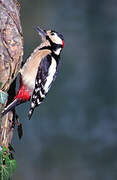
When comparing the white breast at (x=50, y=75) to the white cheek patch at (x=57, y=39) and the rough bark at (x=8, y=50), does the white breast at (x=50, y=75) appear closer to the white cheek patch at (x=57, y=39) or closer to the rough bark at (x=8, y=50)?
the white cheek patch at (x=57, y=39)

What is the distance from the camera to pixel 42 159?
3.86 metres

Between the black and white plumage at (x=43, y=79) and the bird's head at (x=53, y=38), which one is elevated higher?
the bird's head at (x=53, y=38)

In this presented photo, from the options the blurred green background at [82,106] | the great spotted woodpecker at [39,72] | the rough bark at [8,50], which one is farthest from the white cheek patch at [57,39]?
the blurred green background at [82,106]

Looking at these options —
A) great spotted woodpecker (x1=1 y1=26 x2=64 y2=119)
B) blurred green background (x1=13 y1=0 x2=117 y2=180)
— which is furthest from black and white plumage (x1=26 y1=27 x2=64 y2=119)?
blurred green background (x1=13 y1=0 x2=117 y2=180)

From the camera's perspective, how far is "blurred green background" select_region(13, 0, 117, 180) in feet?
12.6

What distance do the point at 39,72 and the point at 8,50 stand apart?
0.35 metres

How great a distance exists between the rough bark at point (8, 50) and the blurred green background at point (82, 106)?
185 centimetres

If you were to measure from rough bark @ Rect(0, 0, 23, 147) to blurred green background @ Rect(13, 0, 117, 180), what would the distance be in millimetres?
1850

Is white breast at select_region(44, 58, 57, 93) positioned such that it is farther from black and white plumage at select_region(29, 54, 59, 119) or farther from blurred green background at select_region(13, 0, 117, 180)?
blurred green background at select_region(13, 0, 117, 180)

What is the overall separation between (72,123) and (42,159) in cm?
39

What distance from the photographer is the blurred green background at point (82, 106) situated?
12.6ft

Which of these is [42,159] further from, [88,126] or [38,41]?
[38,41]

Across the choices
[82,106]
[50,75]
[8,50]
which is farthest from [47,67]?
[82,106]

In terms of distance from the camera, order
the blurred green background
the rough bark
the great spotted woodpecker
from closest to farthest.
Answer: the rough bark
the great spotted woodpecker
the blurred green background
